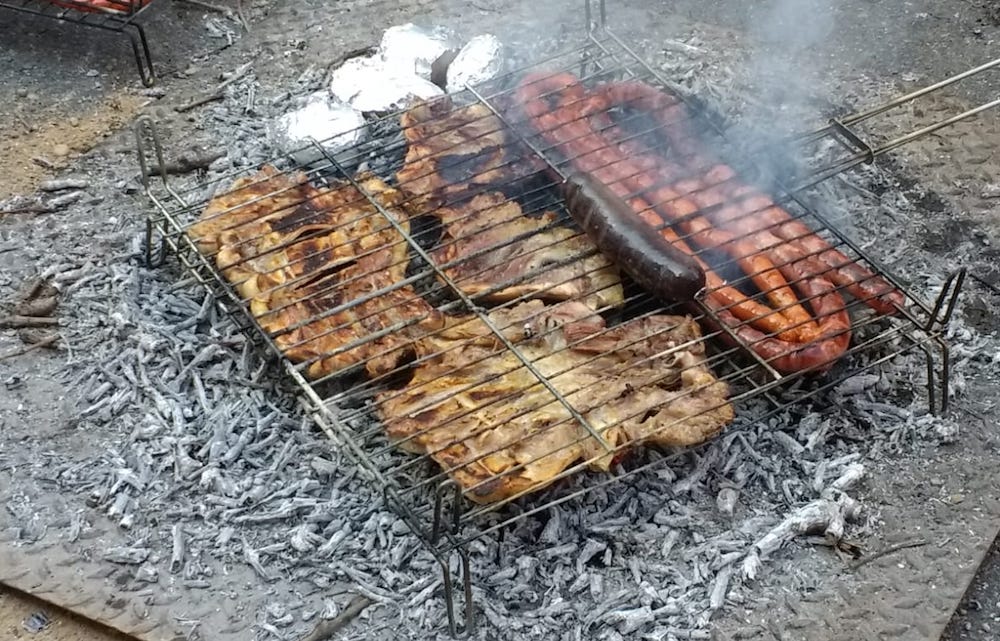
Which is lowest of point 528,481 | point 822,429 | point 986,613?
point 986,613

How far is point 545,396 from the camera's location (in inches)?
176

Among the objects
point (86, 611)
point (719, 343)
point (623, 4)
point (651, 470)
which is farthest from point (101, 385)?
point (623, 4)

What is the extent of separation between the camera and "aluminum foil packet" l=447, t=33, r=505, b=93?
655 cm

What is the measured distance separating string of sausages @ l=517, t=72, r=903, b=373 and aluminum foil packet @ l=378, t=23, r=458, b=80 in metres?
1.08

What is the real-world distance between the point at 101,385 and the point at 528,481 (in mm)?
2217

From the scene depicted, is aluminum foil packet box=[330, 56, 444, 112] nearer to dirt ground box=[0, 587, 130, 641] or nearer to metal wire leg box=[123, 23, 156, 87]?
metal wire leg box=[123, 23, 156, 87]

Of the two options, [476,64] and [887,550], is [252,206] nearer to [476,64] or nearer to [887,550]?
[476,64]

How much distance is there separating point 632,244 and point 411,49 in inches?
115

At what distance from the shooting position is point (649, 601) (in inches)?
164

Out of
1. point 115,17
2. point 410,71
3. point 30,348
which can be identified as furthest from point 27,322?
point 115,17

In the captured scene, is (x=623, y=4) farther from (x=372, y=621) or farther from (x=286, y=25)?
(x=372, y=621)

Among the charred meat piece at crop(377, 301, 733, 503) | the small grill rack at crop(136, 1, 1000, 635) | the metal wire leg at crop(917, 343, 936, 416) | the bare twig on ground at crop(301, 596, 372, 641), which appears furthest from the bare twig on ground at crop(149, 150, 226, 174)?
the metal wire leg at crop(917, 343, 936, 416)

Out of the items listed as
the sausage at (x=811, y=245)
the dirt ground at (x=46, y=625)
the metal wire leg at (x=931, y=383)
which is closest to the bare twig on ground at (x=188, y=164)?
the sausage at (x=811, y=245)

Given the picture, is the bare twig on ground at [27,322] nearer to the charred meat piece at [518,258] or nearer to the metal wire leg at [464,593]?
the charred meat piece at [518,258]
